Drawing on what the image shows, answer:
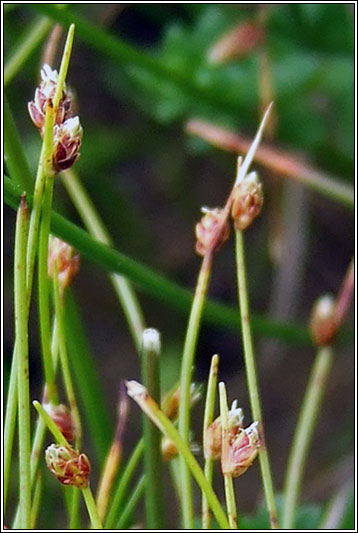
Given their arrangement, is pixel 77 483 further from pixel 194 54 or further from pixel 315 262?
pixel 315 262

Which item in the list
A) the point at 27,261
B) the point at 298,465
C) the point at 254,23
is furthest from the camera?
the point at 254,23

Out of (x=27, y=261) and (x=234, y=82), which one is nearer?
(x=27, y=261)

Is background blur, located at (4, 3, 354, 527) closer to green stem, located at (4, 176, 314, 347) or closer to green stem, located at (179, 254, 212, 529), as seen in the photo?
green stem, located at (4, 176, 314, 347)

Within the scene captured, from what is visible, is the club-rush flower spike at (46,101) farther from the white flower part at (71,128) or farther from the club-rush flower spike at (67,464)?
the club-rush flower spike at (67,464)

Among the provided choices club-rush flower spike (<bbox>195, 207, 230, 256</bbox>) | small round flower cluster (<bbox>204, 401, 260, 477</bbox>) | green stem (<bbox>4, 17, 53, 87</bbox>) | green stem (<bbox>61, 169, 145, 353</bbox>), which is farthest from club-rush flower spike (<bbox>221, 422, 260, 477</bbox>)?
green stem (<bbox>4, 17, 53, 87</bbox>)

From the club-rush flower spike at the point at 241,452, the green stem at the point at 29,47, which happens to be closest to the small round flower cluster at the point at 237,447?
the club-rush flower spike at the point at 241,452

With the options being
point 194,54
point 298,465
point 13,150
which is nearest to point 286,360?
point 194,54

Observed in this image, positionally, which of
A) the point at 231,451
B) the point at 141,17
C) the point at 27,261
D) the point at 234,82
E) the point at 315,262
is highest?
the point at 141,17
